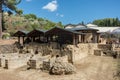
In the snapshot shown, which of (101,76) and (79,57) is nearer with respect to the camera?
(101,76)

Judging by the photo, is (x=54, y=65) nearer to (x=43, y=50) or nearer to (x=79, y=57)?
(x=79, y=57)

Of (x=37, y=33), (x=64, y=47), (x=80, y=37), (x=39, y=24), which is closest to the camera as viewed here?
(x=64, y=47)

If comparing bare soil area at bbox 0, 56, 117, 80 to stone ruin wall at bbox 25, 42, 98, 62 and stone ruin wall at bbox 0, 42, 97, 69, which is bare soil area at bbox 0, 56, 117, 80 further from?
stone ruin wall at bbox 25, 42, 98, 62

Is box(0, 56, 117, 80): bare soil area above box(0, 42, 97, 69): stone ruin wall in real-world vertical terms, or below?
below

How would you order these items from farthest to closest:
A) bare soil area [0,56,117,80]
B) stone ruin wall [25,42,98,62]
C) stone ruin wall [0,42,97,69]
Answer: stone ruin wall [25,42,98,62] → stone ruin wall [0,42,97,69] → bare soil area [0,56,117,80]

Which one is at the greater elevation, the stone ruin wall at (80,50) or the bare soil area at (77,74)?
the stone ruin wall at (80,50)

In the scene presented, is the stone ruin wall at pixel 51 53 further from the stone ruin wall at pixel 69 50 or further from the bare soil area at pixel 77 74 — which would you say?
the bare soil area at pixel 77 74

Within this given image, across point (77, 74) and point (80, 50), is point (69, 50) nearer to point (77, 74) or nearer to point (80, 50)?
point (80, 50)

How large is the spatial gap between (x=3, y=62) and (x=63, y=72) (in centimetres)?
616

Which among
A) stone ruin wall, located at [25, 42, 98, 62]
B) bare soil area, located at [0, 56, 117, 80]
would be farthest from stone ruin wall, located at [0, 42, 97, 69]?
bare soil area, located at [0, 56, 117, 80]

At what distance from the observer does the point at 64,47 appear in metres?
25.0

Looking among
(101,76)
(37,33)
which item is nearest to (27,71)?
(101,76)

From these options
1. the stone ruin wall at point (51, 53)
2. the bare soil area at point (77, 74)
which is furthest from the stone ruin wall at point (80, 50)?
the bare soil area at point (77, 74)

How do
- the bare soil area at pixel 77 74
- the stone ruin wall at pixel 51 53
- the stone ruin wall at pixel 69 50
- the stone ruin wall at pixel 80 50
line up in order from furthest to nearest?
the stone ruin wall at pixel 80 50
the stone ruin wall at pixel 69 50
the stone ruin wall at pixel 51 53
the bare soil area at pixel 77 74
